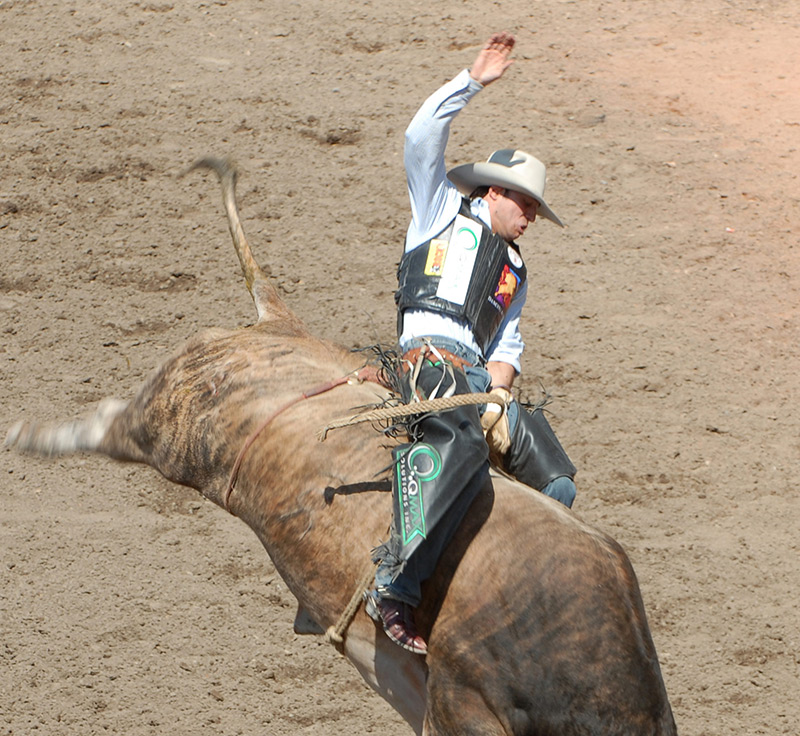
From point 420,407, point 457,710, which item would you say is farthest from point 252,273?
point 457,710

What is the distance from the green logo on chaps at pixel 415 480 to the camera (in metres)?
2.86

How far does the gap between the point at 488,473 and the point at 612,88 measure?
5774mm

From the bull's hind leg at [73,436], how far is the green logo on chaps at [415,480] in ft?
4.31

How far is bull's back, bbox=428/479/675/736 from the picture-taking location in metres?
2.79

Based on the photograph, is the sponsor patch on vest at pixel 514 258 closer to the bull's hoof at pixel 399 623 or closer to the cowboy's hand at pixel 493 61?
the cowboy's hand at pixel 493 61

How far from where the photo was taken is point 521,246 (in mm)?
6938

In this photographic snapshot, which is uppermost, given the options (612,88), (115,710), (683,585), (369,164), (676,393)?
(612,88)

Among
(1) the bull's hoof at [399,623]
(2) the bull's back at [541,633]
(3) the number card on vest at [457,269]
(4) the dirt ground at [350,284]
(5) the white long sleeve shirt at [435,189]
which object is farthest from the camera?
(4) the dirt ground at [350,284]

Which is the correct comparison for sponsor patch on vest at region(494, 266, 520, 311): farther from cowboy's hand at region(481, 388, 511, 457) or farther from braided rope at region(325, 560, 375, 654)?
braided rope at region(325, 560, 375, 654)

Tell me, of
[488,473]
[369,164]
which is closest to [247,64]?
[369,164]

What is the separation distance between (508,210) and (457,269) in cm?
31

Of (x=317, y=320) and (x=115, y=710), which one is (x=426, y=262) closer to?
(x=115, y=710)

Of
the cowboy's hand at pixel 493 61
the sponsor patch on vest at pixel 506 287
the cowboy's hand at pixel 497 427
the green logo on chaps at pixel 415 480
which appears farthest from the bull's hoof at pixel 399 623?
the cowboy's hand at pixel 493 61

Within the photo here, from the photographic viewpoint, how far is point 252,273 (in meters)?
4.08
